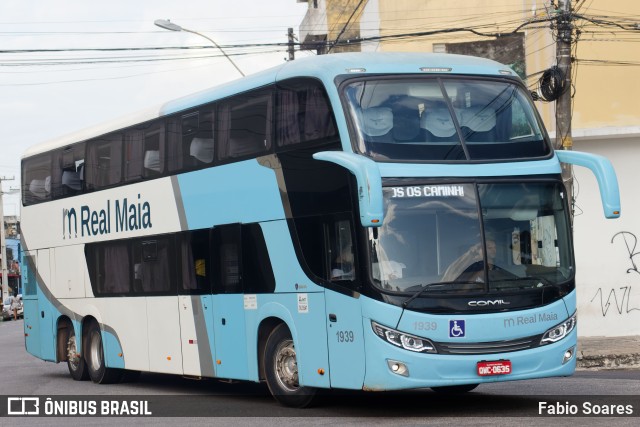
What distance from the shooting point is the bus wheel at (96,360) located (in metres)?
19.3

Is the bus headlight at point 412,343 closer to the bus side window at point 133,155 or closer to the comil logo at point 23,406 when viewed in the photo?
the comil logo at point 23,406

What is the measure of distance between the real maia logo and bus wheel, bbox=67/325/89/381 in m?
1.82

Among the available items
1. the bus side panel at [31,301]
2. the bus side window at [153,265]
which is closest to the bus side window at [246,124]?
the bus side window at [153,265]

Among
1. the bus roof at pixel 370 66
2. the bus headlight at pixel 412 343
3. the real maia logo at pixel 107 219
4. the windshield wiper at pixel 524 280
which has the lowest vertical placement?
the bus headlight at pixel 412 343

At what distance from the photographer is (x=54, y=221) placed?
2059cm

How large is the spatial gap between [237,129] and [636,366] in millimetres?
8691

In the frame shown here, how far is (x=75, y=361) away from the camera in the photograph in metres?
20.4

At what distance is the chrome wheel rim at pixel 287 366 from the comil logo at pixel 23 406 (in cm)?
336

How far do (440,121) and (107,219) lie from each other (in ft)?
25.4

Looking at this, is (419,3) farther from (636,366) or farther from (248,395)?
(248,395)

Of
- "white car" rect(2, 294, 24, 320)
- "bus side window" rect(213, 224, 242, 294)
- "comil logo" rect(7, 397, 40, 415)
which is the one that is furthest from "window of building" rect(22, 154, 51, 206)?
"white car" rect(2, 294, 24, 320)

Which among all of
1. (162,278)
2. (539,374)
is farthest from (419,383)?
(162,278)

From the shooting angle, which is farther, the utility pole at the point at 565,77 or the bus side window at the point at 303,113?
the utility pole at the point at 565,77

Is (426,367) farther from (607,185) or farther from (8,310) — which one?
(8,310)
